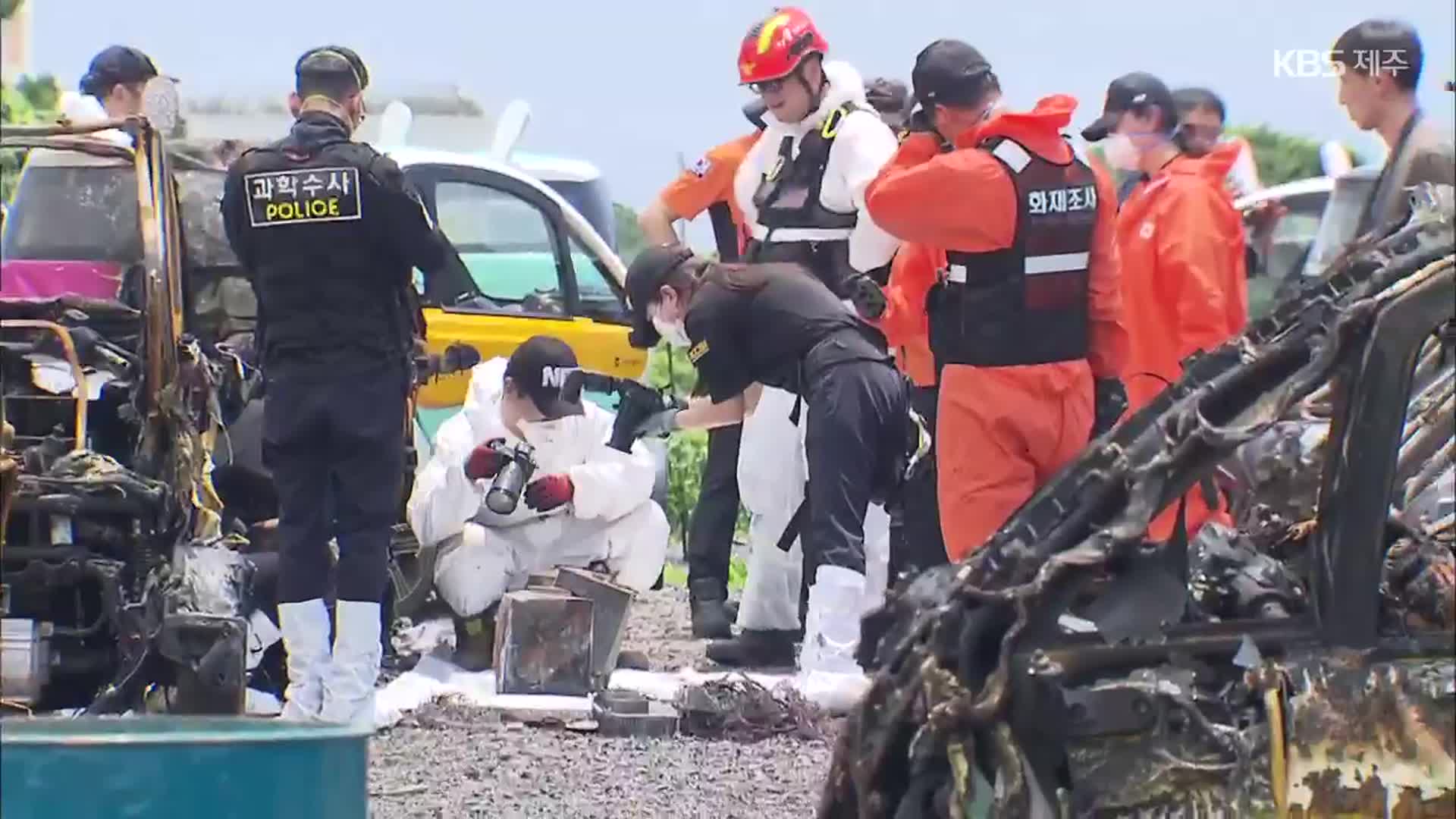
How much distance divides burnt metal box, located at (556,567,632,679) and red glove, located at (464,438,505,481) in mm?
478

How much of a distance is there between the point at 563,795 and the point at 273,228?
1867mm

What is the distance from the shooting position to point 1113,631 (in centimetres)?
410

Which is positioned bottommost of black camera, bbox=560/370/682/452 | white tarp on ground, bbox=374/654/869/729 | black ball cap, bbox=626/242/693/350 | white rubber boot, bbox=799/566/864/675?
white tarp on ground, bbox=374/654/869/729

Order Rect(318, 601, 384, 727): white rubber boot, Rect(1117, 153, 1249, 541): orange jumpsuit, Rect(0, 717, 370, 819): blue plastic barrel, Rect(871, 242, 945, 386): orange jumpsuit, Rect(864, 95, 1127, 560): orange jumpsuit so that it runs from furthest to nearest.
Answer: Rect(1117, 153, 1249, 541): orange jumpsuit, Rect(871, 242, 945, 386): orange jumpsuit, Rect(318, 601, 384, 727): white rubber boot, Rect(864, 95, 1127, 560): orange jumpsuit, Rect(0, 717, 370, 819): blue plastic barrel

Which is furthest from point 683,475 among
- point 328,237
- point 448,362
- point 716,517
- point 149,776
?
point 149,776

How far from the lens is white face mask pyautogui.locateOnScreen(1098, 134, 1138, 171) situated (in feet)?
29.4

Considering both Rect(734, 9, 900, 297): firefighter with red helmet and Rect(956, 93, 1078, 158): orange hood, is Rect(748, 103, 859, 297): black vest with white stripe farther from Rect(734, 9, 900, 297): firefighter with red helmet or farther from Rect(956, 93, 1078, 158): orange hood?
Rect(956, 93, 1078, 158): orange hood

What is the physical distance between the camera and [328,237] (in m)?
7.33

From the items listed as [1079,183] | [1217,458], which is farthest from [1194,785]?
[1079,183]

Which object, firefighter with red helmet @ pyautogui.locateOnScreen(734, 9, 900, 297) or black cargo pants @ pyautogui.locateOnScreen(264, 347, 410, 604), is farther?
firefighter with red helmet @ pyautogui.locateOnScreen(734, 9, 900, 297)

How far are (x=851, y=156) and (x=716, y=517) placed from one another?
1.49 m

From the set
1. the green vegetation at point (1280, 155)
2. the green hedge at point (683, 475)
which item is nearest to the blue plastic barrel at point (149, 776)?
the green hedge at point (683, 475)

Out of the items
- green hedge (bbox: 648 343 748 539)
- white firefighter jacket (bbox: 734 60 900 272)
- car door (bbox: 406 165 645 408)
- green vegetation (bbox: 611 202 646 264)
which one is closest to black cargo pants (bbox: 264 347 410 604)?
white firefighter jacket (bbox: 734 60 900 272)

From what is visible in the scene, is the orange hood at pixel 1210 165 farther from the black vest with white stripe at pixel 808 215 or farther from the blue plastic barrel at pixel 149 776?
the blue plastic barrel at pixel 149 776
